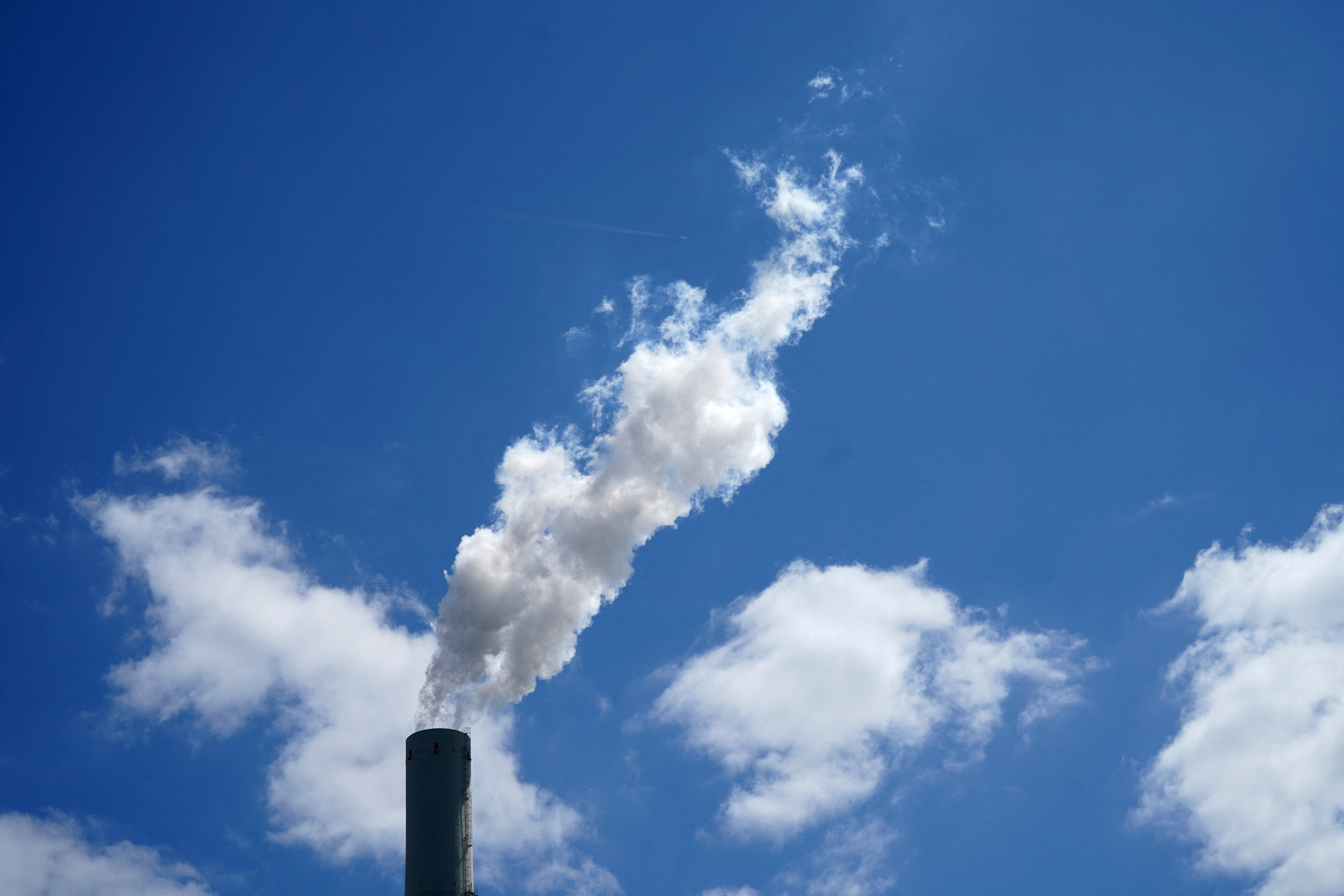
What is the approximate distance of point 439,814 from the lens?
177ft

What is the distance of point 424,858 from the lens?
52969 millimetres

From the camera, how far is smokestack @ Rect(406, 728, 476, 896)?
5272cm

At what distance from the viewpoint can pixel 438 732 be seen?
56.0 m

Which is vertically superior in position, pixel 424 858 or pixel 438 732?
pixel 438 732

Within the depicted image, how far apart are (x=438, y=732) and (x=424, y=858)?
17.8ft

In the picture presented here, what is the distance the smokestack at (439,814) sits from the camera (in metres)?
52.7
